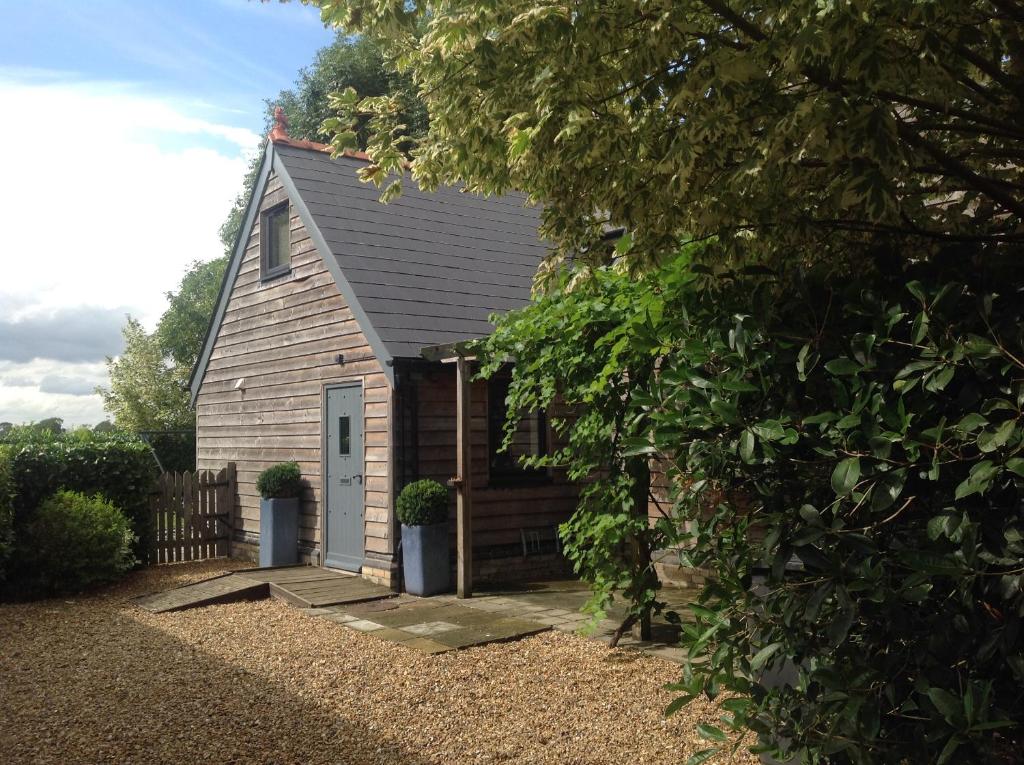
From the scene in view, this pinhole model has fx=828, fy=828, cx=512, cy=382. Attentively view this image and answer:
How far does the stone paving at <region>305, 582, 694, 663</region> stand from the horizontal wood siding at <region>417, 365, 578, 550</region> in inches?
43.9

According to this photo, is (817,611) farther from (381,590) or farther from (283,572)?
(283,572)

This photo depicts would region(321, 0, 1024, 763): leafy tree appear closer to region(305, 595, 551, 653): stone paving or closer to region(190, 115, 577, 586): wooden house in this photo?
region(305, 595, 551, 653): stone paving

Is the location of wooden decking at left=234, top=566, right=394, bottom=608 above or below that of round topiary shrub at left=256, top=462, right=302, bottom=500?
below

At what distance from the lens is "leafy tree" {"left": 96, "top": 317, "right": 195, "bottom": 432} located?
1289 inches

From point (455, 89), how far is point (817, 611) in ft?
9.93

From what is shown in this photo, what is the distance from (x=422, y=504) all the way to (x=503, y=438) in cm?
196

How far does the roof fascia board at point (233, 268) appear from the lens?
13.6 meters

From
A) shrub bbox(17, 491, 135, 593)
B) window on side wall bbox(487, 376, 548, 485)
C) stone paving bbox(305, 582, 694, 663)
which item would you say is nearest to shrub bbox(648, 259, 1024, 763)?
stone paving bbox(305, 582, 694, 663)

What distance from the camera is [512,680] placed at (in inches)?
247

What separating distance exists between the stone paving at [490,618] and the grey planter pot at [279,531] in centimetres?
307

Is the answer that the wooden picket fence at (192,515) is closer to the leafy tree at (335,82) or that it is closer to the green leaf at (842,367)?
the green leaf at (842,367)

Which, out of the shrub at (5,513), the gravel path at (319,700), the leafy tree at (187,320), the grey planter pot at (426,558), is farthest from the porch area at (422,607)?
the leafy tree at (187,320)

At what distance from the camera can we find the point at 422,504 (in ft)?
31.6

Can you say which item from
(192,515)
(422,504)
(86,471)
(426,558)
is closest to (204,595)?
(426,558)
